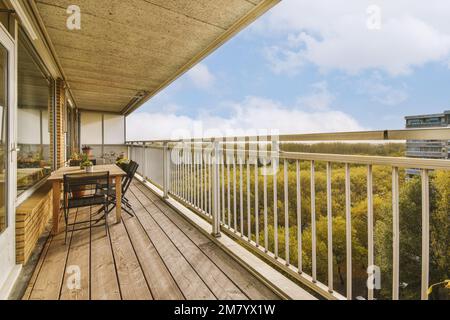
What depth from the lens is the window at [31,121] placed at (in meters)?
2.74

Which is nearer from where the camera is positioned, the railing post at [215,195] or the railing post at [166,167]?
the railing post at [215,195]

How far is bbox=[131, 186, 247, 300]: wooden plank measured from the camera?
1.87m

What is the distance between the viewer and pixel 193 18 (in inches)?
128

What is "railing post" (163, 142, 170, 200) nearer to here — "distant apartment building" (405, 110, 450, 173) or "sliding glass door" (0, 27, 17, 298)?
"sliding glass door" (0, 27, 17, 298)

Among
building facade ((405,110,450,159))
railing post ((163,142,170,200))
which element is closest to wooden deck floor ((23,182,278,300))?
building facade ((405,110,450,159))

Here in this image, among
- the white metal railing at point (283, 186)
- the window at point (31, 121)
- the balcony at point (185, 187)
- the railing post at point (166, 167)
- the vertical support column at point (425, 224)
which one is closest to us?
the vertical support column at point (425, 224)

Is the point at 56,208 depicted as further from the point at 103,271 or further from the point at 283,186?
the point at 283,186

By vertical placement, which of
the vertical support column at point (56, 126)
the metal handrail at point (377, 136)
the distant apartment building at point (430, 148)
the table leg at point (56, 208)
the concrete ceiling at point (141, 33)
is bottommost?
the table leg at point (56, 208)

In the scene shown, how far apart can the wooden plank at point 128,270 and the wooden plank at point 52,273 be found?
426mm

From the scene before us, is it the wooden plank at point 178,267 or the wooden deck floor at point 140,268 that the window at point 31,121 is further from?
the wooden plank at point 178,267

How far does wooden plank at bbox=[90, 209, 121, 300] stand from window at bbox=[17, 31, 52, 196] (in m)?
0.96

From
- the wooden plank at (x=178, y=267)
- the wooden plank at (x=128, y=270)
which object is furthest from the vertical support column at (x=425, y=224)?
the wooden plank at (x=128, y=270)

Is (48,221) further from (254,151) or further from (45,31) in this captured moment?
(254,151)

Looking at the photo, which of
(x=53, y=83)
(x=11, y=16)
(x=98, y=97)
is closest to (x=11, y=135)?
(x=11, y=16)
